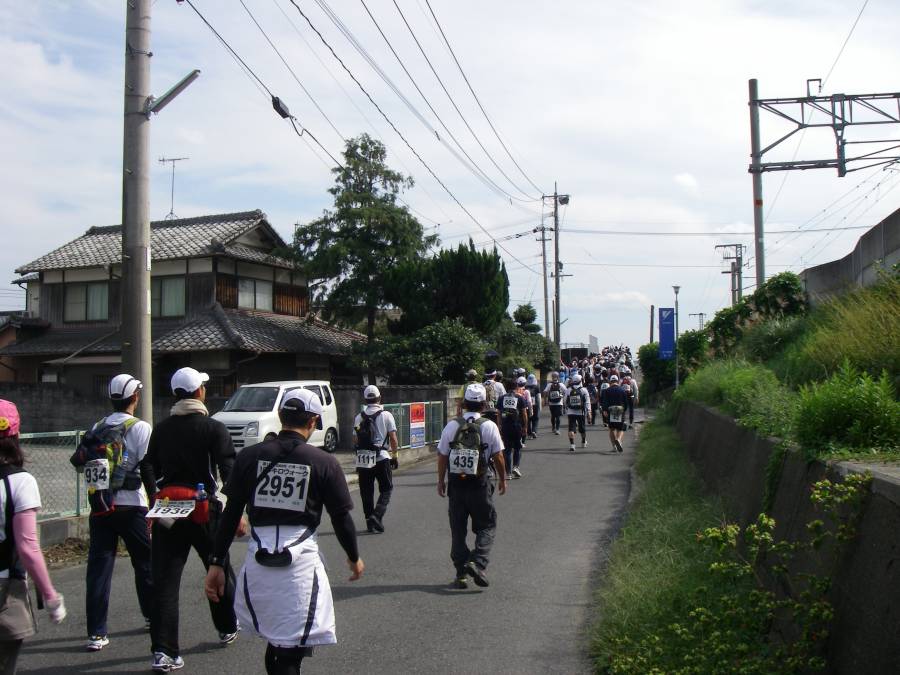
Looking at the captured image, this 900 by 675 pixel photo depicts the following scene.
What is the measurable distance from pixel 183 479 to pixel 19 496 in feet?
5.24

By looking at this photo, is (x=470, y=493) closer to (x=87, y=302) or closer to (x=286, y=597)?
(x=286, y=597)

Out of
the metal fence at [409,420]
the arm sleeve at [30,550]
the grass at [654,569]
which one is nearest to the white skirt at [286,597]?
the arm sleeve at [30,550]

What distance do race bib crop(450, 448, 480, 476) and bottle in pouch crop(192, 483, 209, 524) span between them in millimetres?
2666

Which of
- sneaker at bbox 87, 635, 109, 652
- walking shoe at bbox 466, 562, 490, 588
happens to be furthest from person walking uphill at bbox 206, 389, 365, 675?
walking shoe at bbox 466, 562, 490, 588

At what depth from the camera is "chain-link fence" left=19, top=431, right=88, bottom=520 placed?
929cm

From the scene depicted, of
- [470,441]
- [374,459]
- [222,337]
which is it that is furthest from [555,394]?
[470,441]

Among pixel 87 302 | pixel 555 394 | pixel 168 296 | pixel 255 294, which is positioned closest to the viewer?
pixel 555 394

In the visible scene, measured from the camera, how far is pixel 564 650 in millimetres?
5746

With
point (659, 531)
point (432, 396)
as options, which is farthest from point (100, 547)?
point (432, 396)

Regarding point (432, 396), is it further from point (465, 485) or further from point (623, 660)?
point (623, 660)

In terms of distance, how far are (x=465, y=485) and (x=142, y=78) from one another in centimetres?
584

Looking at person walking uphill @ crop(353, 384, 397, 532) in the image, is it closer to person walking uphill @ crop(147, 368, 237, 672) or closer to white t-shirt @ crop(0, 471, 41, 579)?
person walking uphill @ crop(147, 368, 237, 672)

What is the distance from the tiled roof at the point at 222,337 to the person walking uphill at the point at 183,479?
18993 millimetres

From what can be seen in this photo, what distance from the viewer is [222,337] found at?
80.8ft
